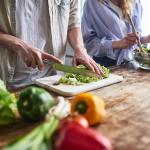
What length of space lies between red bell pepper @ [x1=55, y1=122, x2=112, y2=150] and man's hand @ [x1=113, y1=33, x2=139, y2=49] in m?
1.07

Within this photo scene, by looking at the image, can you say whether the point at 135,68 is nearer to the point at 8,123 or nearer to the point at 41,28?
the point at 41,28

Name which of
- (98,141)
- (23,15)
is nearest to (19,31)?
(23,15)

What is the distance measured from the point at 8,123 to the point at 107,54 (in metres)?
0.98

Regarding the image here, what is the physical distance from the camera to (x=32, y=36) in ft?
4.70

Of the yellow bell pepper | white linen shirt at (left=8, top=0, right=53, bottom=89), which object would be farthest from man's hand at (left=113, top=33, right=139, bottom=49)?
the yellow bell pepper

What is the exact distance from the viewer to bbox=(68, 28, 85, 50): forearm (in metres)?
1.52

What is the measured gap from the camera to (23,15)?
138cm

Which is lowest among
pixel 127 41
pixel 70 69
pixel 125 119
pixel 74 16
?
pixel 125 119

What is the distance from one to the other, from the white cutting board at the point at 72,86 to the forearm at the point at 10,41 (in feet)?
0.56

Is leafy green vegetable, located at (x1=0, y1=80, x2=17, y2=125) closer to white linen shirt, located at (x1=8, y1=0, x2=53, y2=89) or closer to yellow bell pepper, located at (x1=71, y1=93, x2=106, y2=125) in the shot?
yellow bell pepper, located at (x1=71, y1=93, x2=106, y2=125)

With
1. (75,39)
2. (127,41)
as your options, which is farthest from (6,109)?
(127,41)

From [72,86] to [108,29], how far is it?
2.14ft

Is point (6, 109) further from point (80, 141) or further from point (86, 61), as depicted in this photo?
point (86, 61)

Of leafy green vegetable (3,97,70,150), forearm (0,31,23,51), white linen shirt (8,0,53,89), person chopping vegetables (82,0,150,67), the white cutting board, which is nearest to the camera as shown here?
leafy green vegetable (3,97,70,150)
